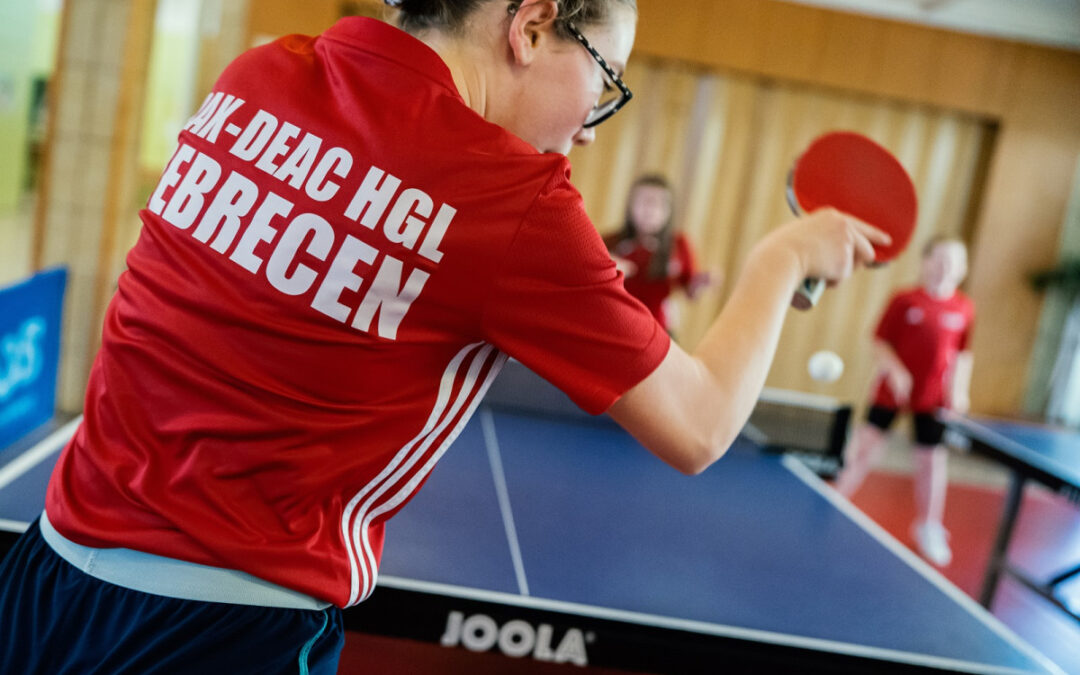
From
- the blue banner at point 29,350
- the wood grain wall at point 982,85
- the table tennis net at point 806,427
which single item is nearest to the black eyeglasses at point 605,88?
the blue banner at point 29,350

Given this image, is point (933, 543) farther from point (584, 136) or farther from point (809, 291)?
point (584, 136)

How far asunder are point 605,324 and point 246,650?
447mm

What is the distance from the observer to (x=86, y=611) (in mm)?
857

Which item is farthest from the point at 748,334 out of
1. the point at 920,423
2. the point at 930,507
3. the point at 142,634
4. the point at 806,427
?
the point at 920,423

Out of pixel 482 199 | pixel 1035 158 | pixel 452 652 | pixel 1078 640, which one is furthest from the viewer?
pixel 1035 158

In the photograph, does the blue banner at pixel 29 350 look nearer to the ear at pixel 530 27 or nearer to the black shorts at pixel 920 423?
the ear at pixel 530 27

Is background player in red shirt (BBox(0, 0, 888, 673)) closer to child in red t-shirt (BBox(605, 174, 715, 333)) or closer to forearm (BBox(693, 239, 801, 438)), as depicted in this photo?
forearm (BBox(693, 239, 801, 438))

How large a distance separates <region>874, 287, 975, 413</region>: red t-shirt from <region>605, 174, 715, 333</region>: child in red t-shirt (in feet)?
4.16

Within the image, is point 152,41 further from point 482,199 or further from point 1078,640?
point 1078,640

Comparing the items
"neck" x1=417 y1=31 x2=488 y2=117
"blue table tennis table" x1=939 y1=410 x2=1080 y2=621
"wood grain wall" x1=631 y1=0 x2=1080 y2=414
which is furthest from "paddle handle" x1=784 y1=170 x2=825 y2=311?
"wood grain wall" x1=631 y1=0 x2=1080 y2=414

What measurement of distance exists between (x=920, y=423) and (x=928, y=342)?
0.47 m

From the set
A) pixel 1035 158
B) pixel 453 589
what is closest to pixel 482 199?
pixel 453 589

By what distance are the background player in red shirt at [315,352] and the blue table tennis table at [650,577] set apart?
2.36 ft

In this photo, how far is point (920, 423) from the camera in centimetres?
521
